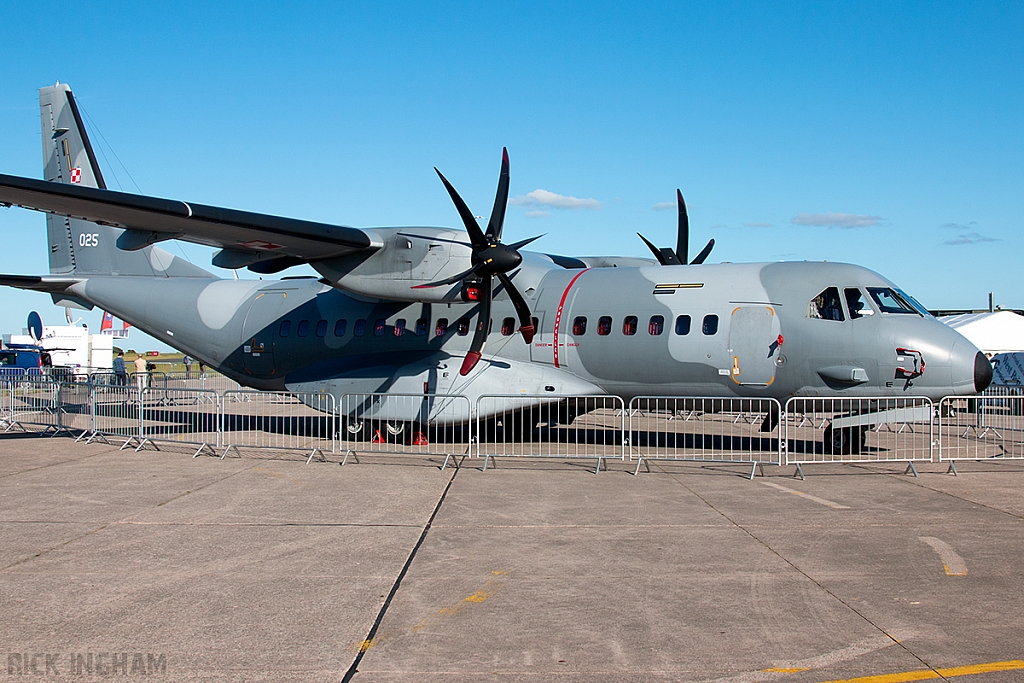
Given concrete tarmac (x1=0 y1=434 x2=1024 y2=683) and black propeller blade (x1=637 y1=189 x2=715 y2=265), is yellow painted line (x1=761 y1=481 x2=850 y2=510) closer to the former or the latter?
concrete tarmac (x1=0 y1=434 x2=1024 y2=683)

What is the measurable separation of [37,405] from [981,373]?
779 inches

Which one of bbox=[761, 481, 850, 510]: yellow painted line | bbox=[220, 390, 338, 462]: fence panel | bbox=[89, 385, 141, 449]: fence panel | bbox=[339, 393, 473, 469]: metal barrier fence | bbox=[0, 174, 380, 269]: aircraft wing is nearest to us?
bbox=[761, 481, 850, 510]: yellow painted line

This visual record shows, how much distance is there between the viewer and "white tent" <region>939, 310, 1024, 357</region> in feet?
142

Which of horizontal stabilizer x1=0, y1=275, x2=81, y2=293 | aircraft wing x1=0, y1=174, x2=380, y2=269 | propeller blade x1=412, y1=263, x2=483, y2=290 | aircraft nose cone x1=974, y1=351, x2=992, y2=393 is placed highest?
aircraft wing x1=0, y1=174, x2=380, y2=269

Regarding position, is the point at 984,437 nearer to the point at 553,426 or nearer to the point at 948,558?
the point at 553,426

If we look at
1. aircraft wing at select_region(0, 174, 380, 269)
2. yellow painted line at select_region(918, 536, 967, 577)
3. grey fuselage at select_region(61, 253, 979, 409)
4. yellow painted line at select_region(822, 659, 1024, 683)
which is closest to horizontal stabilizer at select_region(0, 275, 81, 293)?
grey fuselage at select_region(61, 253, 979, 409)

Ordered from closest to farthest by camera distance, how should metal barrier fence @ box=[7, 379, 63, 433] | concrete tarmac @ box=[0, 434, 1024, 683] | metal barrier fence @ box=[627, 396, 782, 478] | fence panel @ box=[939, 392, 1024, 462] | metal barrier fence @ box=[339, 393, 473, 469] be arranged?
concrete tarmac @ box=[0, 434, 1024, 683]
metal barrier fence @ box=[627, 396, 782, 478]
fence panel @ box=[939, 392, 1024, 462]
metal barrier fence @ box=[339, 393, 473, 469]
metal barrier fence @ box=[7, 379, 63, 433]

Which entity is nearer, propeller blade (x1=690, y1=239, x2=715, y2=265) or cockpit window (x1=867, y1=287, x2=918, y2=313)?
cockpit window (x1=867, y1=287, x2=918, y2=313)

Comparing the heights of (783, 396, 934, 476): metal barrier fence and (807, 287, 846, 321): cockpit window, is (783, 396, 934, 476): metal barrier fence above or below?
Answer: below

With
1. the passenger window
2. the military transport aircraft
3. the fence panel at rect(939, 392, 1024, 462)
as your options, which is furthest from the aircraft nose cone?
the passenger window

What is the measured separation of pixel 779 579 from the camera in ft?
20.3

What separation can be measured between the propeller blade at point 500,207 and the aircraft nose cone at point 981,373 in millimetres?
7903

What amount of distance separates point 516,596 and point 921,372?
903 cm

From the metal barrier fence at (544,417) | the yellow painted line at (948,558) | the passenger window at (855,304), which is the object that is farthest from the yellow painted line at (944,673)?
the passenger window at (855,304)
